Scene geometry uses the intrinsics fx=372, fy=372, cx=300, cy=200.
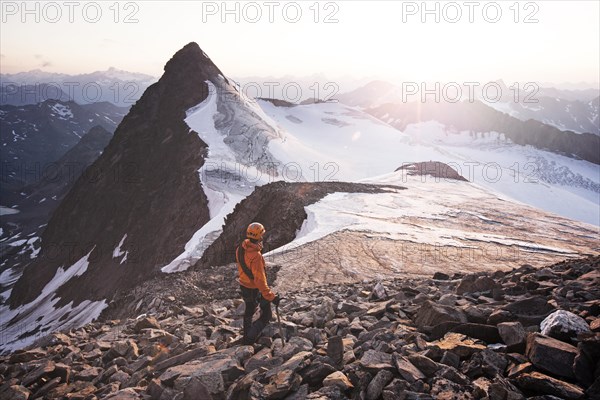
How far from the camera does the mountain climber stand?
23.8 feet

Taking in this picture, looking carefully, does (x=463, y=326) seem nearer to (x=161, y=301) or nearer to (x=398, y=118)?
(x=161, y=301)

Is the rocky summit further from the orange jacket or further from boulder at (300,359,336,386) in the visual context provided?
the orange jacket

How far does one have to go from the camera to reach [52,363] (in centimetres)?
721

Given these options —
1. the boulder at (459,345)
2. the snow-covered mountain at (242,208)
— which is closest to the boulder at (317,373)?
the boulder at (459,345)

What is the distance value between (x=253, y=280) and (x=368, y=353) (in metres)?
2.84

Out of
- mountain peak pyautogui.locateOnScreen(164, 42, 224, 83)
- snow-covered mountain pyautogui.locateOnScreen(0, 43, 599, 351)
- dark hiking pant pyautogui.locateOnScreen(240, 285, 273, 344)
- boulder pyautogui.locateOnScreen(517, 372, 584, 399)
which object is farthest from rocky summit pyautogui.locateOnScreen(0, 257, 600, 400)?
mountain peak pyautogui.locateOnScreen(164, 42, 224, 83)

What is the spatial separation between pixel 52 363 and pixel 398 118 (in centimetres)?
17734

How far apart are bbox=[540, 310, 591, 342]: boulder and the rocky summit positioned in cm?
1

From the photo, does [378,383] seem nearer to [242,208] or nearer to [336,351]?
[336,351]

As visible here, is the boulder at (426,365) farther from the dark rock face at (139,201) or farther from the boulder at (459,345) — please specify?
the dark rock face at (139,201)

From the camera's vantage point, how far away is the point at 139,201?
2040 inches

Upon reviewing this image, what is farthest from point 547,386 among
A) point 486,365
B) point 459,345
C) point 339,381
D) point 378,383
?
point 339,381

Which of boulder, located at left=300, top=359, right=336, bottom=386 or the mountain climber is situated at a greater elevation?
the mountain climber

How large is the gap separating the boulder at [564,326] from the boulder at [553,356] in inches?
13.8
